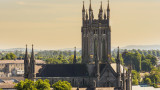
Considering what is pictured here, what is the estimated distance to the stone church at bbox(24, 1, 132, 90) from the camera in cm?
15300

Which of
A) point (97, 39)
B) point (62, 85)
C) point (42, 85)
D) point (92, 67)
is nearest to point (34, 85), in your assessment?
point (42, 85)

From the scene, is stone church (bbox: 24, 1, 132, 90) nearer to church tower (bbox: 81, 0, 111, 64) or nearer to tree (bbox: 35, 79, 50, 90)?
church tower (bbox: 81, 0, 111, 64)

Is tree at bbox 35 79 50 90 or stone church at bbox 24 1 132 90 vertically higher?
stone church at bbox 24 1 132 90

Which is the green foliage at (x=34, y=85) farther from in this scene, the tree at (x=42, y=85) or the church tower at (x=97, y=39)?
the church tower at (x=97, y=39)

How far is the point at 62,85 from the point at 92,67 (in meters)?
14.0

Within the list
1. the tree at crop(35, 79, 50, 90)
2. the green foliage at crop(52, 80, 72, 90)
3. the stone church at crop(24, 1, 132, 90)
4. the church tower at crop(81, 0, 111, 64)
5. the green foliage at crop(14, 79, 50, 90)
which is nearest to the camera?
the green foliage at crop(14, 79, 50, 90)

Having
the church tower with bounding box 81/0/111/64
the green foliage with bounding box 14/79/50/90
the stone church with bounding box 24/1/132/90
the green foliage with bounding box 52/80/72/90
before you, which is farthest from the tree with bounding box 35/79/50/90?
the church tower with bounding box 81/0/111/64

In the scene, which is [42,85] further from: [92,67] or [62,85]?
[92,67]

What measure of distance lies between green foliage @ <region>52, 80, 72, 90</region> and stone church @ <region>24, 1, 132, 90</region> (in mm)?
3426

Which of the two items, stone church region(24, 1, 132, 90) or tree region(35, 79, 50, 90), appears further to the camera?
stone church region(24, 1, 132, 90)

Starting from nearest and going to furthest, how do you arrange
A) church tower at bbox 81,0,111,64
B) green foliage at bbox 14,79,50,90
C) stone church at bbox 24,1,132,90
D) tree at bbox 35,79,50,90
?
green foliage at bbox 14,79,50,90
tree at bbox 35,79,50,90
stone church at bbox 24,1,132,90
church tower at bbox 81,0,111,64

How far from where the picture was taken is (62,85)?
146 metres

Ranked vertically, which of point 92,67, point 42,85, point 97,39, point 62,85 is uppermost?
point 97,39

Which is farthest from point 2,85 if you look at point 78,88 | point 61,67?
point 78,88
